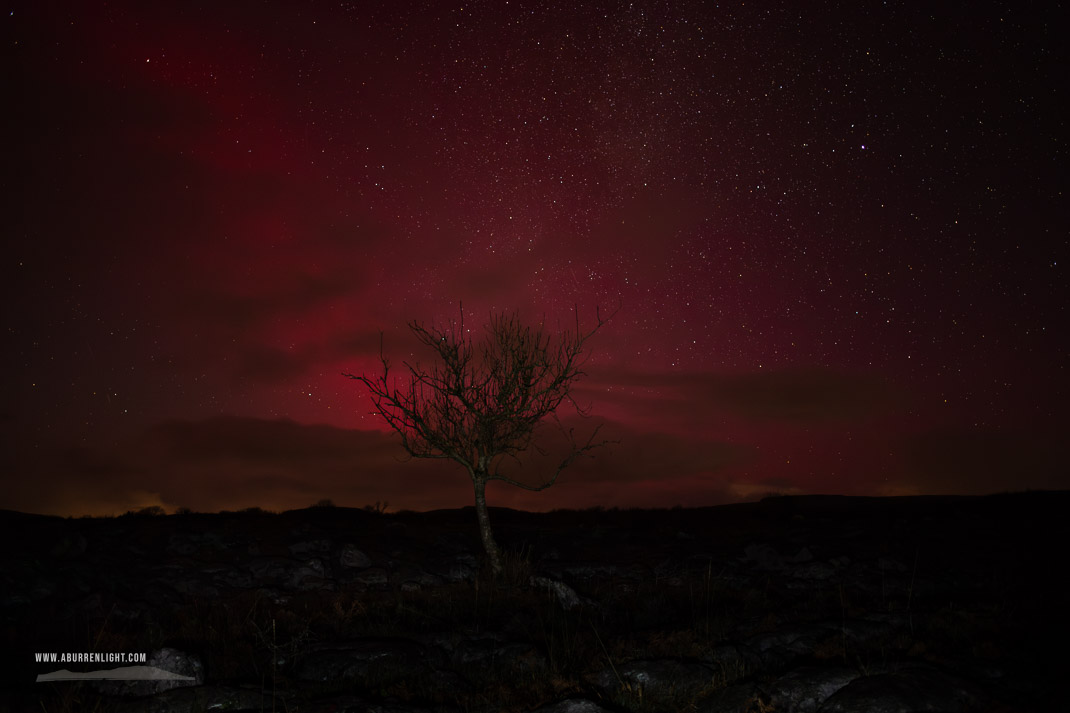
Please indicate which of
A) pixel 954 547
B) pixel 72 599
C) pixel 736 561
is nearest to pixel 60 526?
pixel 72 599

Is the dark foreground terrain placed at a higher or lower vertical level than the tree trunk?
lower

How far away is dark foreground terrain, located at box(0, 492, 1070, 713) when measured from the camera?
8.92 meters

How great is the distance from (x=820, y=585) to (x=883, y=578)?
4.99 ft

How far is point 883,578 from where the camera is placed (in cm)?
1677

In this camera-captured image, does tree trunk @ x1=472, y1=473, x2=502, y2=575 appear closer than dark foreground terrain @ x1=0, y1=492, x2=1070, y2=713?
No

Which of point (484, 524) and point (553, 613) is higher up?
point (484, 524)

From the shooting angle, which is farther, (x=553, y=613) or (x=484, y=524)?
(x=484, y=524)

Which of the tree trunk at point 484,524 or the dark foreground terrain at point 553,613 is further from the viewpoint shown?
the tree trunk at point 484,524

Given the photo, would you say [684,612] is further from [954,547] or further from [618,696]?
[954,547]

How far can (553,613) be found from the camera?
14.0 metres

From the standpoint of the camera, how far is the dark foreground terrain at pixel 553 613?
8.92 metres

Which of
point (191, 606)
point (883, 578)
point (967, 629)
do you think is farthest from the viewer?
point (883, 578)

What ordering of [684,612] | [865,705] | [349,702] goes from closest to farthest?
[865,705]
[349,702]
[684,612]

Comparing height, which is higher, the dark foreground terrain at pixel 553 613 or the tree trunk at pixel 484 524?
the tree trunk at pixel 484 524
